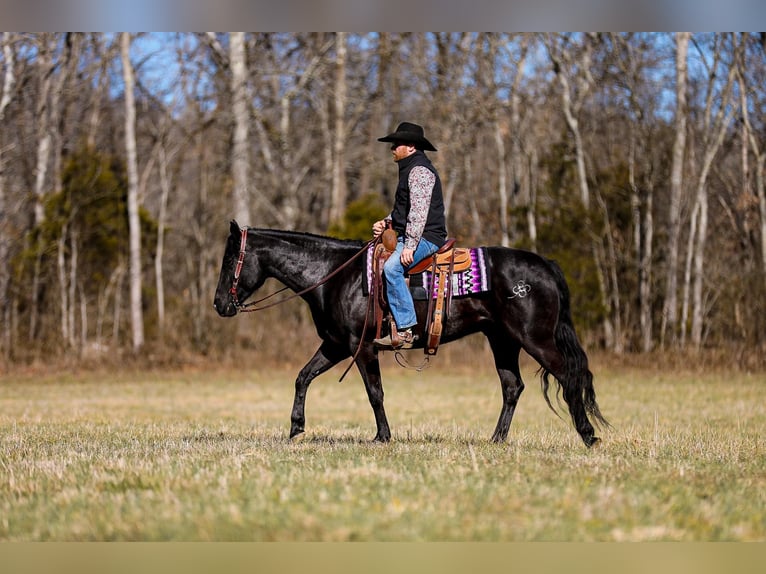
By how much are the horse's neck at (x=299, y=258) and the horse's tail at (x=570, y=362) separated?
2.28m

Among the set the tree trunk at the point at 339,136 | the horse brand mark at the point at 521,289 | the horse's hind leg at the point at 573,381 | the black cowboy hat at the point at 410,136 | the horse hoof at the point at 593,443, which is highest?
the tree trunk at the point at 339,136

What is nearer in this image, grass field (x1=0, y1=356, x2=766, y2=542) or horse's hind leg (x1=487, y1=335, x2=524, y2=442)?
grass field (x1=0, y1=356, x2=766, y2=542)

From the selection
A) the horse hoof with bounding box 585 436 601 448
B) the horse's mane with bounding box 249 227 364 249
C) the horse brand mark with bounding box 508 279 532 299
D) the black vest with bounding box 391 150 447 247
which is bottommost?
the horse hoof with bounding box 585 436 601 448

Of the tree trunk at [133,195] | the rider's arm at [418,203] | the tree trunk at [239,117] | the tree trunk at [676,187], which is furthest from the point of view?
the tree trunk at [239,117]

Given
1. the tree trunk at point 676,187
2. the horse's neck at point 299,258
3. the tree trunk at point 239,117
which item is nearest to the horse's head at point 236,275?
the horse's neck at point 299,258

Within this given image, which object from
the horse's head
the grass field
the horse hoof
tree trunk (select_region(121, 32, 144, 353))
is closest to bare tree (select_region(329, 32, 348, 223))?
tree trunk (select_region(121, 32, 144, 353))

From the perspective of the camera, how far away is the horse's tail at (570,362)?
9.36 meters

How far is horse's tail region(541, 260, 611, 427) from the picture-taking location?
30.7ft

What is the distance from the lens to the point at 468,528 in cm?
559

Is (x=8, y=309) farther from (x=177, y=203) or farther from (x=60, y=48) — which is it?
(x=177, y=203)

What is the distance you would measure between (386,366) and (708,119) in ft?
36.7

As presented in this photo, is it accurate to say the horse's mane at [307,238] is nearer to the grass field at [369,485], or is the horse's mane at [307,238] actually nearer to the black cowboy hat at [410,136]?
the black cowboy hat at [410,136]

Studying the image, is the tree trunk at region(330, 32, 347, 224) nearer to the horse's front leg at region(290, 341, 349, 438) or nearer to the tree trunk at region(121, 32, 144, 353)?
the tree trunk at region(121, 32, 144, 353)

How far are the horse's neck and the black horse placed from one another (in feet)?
0.03
